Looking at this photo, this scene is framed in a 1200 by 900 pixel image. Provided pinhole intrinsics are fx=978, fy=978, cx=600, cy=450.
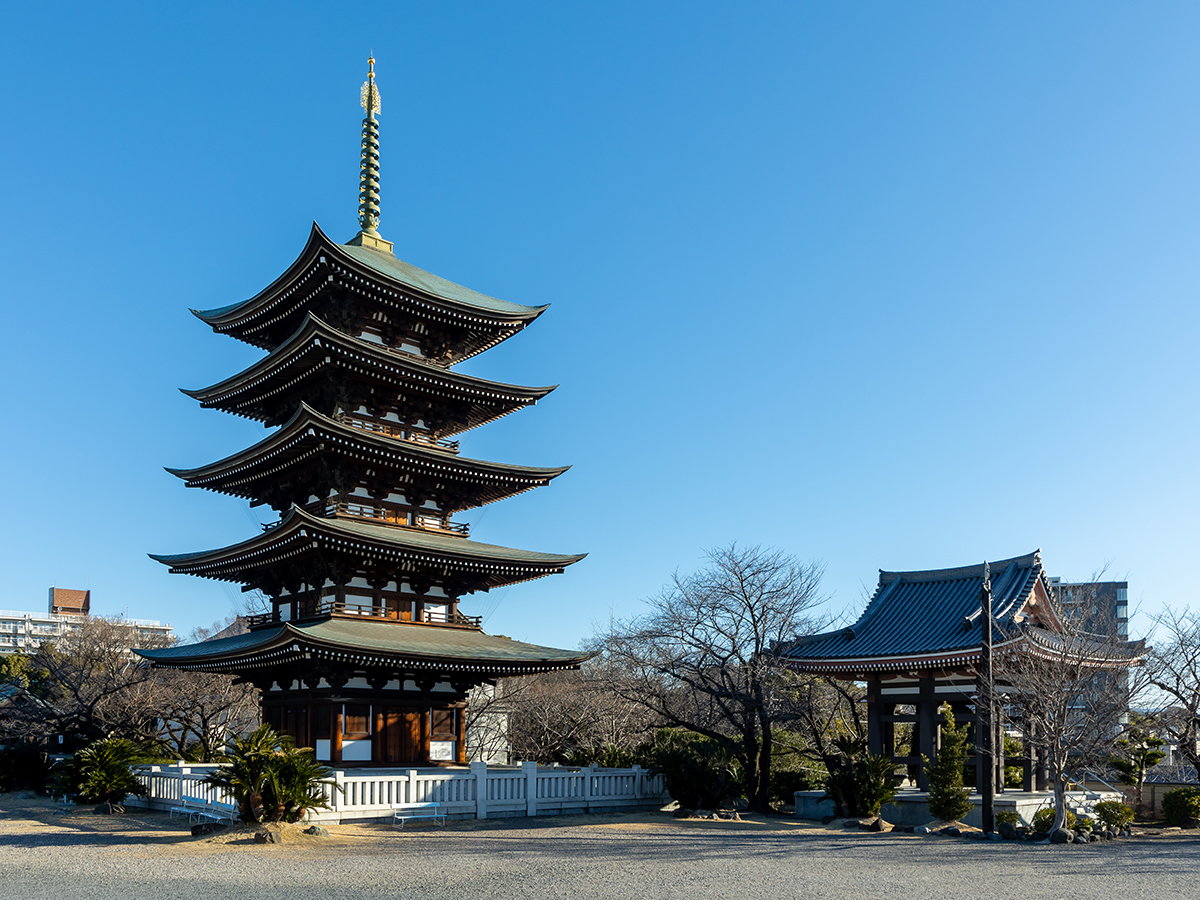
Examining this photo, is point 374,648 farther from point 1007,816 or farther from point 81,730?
point 81,730

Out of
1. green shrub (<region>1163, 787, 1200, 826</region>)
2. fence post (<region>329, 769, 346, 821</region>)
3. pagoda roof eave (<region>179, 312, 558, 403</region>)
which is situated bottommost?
green shrub (<region>1163, 787, 1200, 826</region>)

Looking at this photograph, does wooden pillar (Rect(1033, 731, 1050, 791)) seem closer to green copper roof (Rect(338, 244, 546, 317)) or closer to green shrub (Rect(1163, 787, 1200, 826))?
green shrub (Rect(1163, 787, 1200, 826))

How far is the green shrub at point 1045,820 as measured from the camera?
2373 cm

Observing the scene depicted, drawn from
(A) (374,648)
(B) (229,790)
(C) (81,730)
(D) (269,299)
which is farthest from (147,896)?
(C) (81,730)

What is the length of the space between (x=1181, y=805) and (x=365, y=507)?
2547 cm

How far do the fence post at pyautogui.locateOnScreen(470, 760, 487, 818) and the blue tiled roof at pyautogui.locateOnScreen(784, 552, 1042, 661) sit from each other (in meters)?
9.85

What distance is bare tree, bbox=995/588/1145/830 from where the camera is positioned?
942 inches

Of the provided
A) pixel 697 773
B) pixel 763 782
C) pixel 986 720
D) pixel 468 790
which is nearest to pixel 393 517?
pixel 468 790

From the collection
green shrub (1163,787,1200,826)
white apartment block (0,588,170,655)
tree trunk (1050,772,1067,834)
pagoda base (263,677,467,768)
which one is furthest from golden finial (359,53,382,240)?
white apartment block (0,588,170,655)

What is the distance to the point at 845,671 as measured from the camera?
1120 inches

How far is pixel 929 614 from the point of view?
29453mm

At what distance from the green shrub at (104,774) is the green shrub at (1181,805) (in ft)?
96.9

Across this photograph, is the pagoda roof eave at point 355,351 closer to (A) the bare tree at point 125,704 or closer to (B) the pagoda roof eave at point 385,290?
(B) the pagoda roof eave at point 385,290

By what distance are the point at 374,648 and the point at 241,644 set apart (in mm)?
5715
